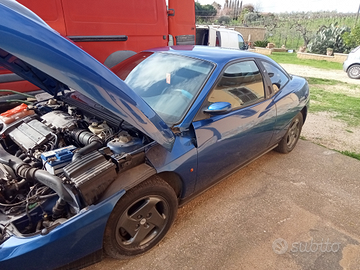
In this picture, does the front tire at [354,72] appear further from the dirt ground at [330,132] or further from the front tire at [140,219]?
the front tire at [140,219]

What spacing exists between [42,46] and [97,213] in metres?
1.07

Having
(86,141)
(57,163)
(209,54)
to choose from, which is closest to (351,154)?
(209,54)

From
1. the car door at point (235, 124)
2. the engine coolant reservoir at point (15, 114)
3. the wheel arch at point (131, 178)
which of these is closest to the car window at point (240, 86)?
the car door at point (235, 124)

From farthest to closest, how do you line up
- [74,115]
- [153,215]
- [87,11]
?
1. [87,11]
2. [74,115]
3. [153,215]

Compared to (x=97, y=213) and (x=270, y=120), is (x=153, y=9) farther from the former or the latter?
(x=97, y=213)

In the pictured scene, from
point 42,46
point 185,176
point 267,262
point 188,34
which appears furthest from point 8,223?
point 188,34

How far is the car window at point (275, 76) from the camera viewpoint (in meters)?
3.25

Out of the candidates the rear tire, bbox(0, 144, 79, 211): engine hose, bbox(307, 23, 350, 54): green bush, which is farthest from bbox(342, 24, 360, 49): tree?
bbox(0, 144, 79, 211): engine hose

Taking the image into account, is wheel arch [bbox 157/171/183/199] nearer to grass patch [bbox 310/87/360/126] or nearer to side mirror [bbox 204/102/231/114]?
side mirror [bbox 204/102/231/114]

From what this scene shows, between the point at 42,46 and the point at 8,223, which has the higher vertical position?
the point at 42,46

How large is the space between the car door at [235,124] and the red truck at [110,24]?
2371 mm

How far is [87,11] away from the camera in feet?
12.7

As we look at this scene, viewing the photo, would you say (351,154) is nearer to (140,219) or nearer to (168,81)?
(168,81)

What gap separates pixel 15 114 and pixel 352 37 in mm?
17324
